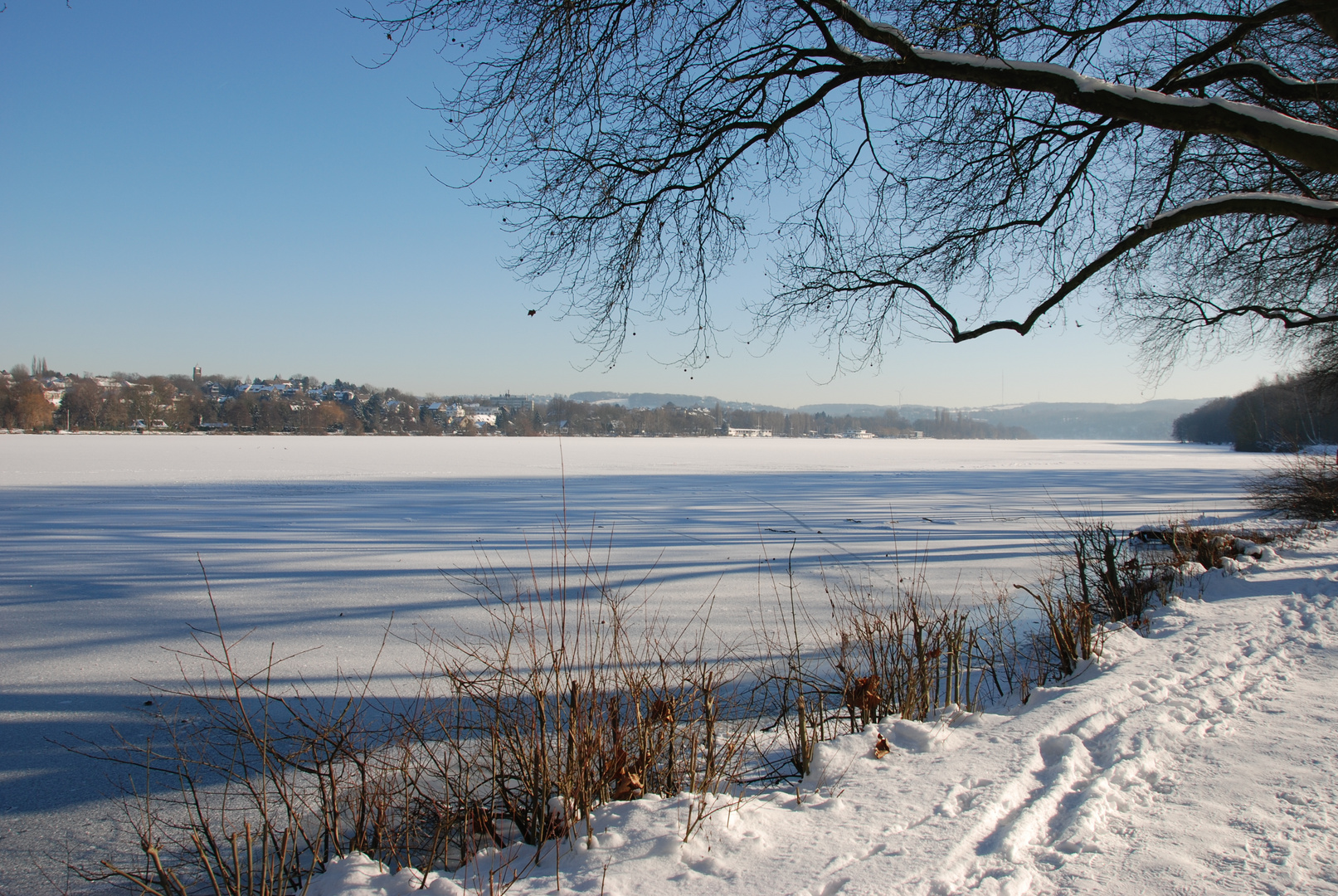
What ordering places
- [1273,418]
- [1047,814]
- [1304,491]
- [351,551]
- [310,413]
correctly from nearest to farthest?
[1047,814], [351,551], [1304,491], [1273,418], [310,413]

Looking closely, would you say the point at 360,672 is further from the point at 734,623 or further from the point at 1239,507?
the point at 1239,507

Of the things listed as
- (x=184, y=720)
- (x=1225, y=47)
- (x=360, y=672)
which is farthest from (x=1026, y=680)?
(x=1225, y=47)

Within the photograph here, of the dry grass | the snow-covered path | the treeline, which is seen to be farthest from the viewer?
the treeline

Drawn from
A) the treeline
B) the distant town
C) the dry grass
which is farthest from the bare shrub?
the distant town

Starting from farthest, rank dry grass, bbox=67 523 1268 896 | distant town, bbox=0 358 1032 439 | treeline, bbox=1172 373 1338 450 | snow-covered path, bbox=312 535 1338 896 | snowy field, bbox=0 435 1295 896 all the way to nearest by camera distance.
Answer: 1. distant town, bbox=0 358 1032 439
2. treeline, bbox=1172 373 1338 450
3. snowy field, bbox=0 435 1295 896
4. dry grass, bbox=67 523 1268 896
5. snow-covered path, bbox=312 535 1338 896

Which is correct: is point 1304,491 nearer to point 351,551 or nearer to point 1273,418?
point 351,551

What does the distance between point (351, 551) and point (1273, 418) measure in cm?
4875

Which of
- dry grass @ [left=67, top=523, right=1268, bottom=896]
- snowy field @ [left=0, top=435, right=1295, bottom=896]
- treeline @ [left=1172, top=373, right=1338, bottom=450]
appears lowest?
Answer: snowy field @ [left=0, top=435, right=1295, bottom=896]

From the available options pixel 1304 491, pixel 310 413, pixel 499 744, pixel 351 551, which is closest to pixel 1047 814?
pixel 499 744

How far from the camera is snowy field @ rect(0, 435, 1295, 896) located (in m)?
3.24

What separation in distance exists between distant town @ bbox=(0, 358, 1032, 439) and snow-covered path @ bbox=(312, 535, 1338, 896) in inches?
2325

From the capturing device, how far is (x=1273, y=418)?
38.2 metres

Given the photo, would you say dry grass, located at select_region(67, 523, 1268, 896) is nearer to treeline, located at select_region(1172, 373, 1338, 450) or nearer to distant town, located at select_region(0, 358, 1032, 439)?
treeline, located at select_region(1172, 373, 1338, 450)

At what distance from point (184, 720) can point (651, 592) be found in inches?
129
